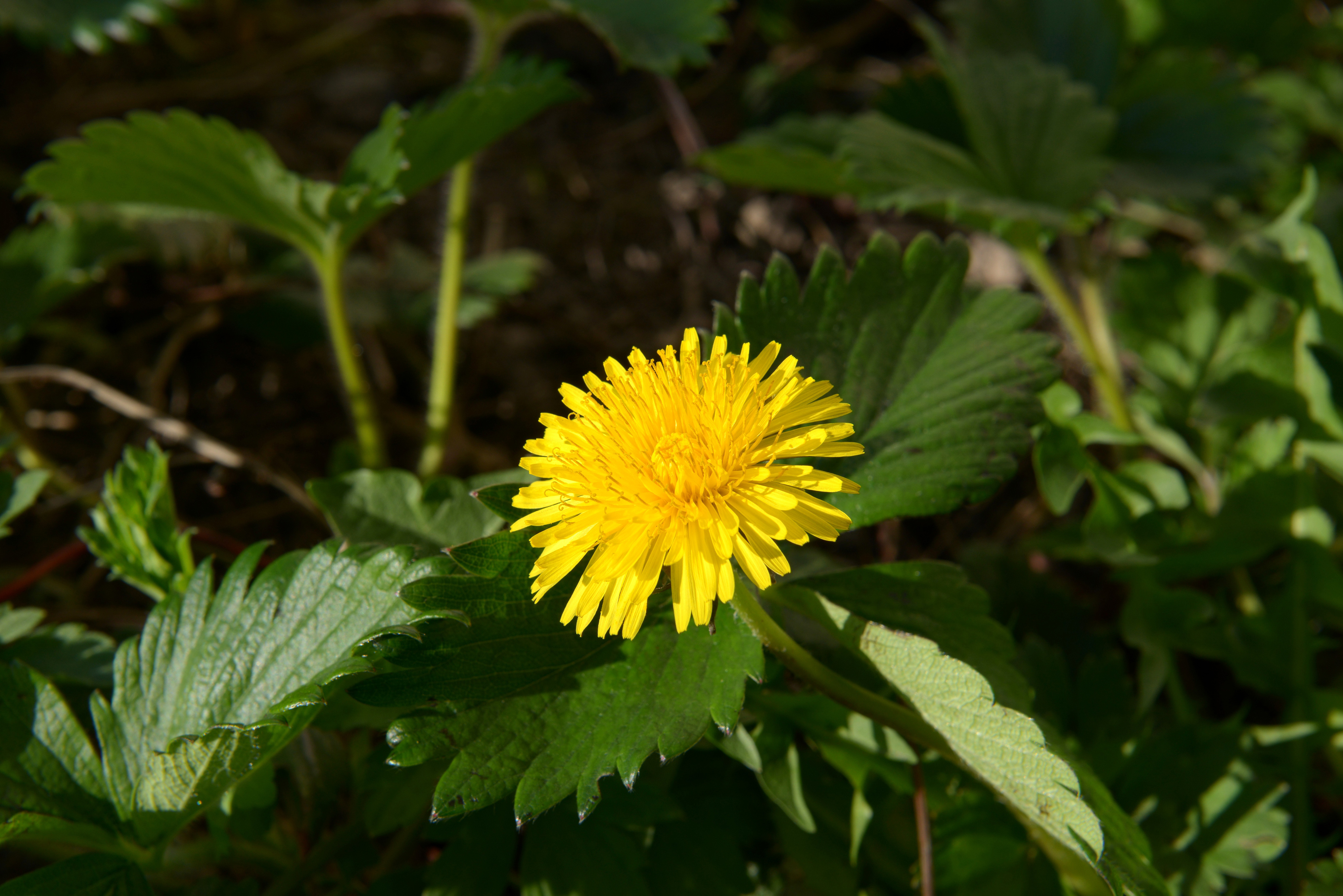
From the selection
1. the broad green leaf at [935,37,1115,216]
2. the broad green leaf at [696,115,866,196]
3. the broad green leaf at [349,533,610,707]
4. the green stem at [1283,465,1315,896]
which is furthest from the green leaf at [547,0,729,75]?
the green stem at [1283,465,1315,896]

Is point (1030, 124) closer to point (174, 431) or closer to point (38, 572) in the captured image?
point (174, 431)

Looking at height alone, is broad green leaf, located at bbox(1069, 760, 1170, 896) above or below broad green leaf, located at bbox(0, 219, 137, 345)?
below

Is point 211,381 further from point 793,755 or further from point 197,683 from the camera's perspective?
point 793,755

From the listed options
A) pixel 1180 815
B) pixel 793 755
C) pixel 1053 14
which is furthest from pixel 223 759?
pixel 1053 14

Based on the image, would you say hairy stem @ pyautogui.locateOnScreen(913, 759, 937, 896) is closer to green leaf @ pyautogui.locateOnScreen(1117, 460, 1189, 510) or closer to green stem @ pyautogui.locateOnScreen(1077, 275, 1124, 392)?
green leaf @ pyautogui.locateOnScreen(1117, 460, 1189, 510)

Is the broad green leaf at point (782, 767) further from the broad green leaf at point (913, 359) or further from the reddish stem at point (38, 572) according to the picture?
the reddish stem at point (38, 572)

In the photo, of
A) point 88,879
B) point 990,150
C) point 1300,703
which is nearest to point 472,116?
point 990,150

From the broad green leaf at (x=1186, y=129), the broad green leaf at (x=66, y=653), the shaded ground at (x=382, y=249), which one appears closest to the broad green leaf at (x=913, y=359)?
the shaded ground at (x=382, y=249)
